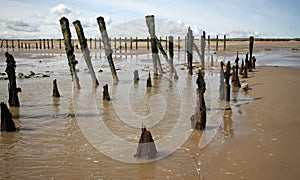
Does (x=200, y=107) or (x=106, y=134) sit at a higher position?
(x=200, y=107)

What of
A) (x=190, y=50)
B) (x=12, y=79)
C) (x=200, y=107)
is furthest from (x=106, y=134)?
(x=190, y=50)

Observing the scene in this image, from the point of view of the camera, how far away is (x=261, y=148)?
6.77m

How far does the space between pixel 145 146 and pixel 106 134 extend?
216cm

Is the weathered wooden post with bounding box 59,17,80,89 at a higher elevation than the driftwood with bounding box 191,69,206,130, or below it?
higher

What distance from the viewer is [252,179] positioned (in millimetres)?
5336

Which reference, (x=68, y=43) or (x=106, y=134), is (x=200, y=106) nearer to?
(x=106, y=134)

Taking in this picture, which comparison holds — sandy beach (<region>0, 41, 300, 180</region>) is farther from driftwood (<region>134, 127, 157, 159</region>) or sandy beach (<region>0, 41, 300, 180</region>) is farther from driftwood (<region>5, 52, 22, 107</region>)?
driftwood (<region>5, 52, 22, 107</region>)

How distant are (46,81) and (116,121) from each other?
33.4ft

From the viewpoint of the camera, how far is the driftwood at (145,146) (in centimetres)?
616

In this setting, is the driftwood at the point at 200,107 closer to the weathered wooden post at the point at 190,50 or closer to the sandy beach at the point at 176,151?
the sandy beach at the point at 176,151

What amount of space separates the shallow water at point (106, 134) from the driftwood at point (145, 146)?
152mm

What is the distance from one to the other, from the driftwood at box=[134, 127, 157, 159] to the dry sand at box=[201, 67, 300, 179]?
3.65 ft

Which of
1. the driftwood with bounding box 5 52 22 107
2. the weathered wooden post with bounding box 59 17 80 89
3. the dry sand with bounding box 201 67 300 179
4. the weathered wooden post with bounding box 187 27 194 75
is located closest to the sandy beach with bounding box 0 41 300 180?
→ the dry sand with bounding box 201 67 300 179

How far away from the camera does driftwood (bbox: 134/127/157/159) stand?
616 cm
